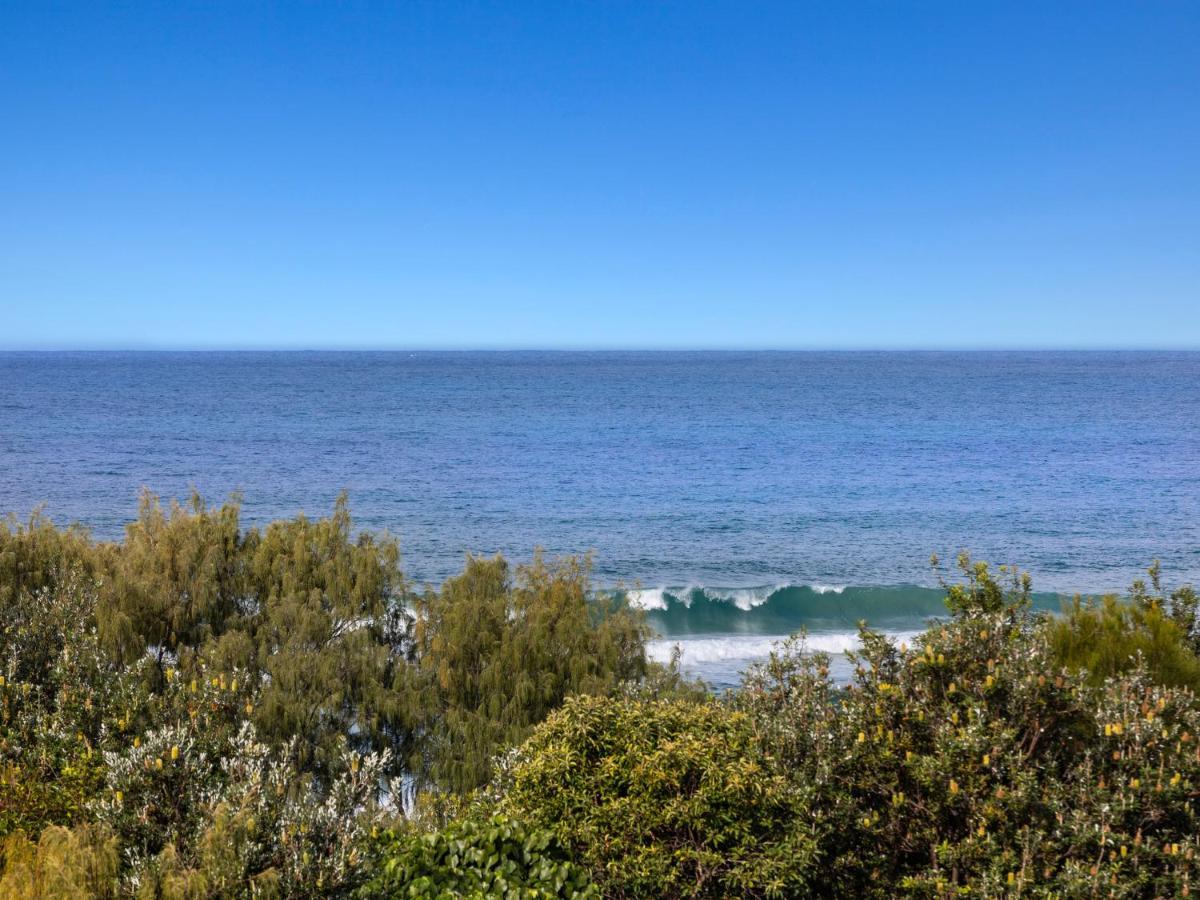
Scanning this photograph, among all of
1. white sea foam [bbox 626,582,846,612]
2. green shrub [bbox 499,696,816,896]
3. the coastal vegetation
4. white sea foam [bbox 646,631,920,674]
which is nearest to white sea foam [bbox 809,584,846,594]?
white sea foam [bbox 626,582,846,612]

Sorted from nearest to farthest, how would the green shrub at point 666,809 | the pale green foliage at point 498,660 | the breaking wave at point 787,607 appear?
the green shrub at point 666,809, the pale green foliage at point 498,660, the breaking wave at point 787,607

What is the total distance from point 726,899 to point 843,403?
111 metres

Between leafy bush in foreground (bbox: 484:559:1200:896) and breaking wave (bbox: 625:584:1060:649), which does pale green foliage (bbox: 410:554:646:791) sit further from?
breaking wave (bbox: 625:584:1060:649)

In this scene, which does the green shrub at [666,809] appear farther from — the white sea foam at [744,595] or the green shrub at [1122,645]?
the white sea foam at [744,595]

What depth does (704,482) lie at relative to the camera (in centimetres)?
5522

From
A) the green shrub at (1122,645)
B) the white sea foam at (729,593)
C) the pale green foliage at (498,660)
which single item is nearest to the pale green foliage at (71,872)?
the pale green foliage at (498,660)

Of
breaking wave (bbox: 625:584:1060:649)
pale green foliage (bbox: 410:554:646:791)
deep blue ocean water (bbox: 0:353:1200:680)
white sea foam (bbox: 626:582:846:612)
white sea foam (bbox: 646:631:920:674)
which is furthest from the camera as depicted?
deep blue ocean water (bbox: 0:353:1200:680)

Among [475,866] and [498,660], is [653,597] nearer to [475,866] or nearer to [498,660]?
[498,660]

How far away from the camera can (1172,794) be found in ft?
21.9

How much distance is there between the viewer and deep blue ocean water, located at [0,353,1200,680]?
3275cm

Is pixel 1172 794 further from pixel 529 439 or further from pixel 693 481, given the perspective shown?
pixel 529 439

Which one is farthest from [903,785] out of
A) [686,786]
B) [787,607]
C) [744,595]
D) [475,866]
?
[744,595]

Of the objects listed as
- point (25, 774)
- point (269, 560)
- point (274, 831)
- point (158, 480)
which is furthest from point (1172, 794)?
point (158, 480)

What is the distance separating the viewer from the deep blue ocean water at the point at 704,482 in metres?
32.8
